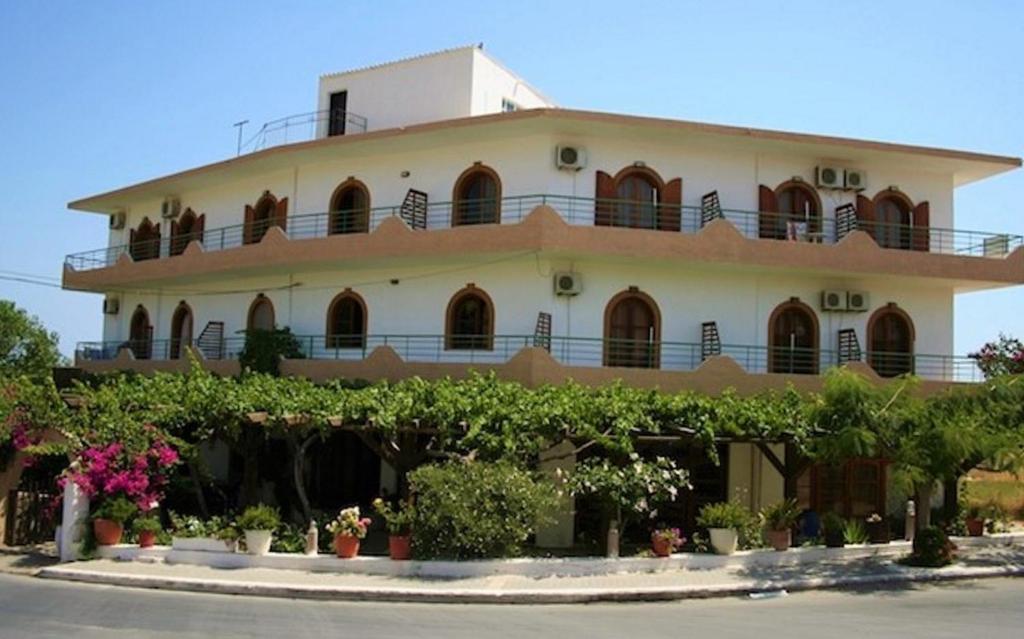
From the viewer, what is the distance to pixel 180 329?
29.1 metres

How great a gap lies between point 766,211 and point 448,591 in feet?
43.4

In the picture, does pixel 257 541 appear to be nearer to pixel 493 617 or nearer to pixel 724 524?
pixel 493 617

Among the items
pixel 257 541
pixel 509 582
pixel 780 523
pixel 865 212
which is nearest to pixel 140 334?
pixel 257 541

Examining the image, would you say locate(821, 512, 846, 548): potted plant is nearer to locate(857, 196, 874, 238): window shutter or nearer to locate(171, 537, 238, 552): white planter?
locate(857, 196, 874, 238): window shutter

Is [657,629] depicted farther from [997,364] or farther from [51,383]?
[997,364]

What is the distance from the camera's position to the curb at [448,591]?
14.6m

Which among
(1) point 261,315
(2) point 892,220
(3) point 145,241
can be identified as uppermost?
(2) point 892,220

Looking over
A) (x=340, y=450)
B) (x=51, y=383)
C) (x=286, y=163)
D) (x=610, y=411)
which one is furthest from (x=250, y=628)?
(x=286, y=163)

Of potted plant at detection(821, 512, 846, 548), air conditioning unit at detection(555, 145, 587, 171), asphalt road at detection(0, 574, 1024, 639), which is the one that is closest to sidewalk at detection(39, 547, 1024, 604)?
asphalt road at detection(0, 574, 1024, 639)

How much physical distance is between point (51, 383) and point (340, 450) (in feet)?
23.7

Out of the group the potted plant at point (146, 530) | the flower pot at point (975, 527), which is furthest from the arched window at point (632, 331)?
the potted plant at point (146, 530)

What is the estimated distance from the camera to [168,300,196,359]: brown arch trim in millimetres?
28688

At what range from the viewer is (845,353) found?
914 inches

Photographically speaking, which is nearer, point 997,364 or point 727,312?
point 727,312
